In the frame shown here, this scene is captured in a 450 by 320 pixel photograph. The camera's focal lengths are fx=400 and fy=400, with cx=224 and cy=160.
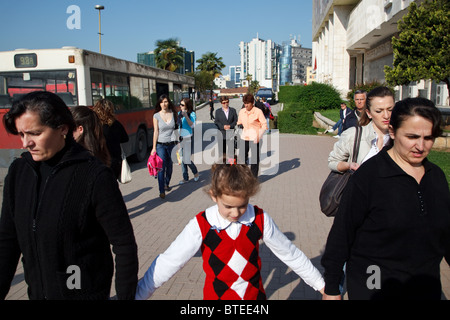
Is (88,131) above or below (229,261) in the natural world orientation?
above

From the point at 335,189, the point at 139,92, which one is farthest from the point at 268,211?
the point at 139,92

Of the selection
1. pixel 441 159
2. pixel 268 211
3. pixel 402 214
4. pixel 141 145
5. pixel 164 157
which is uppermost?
pixel 402 214

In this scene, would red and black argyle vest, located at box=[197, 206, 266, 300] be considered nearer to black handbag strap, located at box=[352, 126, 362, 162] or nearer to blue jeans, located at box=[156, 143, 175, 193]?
black handbag strap, located at box=[352, 126, 362, 162]

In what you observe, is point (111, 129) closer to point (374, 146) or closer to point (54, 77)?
point (374, 146)

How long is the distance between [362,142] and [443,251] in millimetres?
1400

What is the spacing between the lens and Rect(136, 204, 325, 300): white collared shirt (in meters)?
2.20

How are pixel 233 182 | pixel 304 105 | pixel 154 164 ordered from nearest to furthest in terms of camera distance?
pixel 233 182 < pixel 154 164 < pixel 304 105

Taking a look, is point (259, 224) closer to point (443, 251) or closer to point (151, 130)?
point (443, 251)

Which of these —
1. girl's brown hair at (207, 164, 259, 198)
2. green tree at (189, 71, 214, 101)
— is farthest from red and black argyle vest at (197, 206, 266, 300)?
green tree at (189, 71, 214, 101)

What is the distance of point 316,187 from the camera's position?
8.62m

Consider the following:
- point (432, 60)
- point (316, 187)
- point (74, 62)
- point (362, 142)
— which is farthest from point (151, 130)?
point (362, 142)

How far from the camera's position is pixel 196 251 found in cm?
228

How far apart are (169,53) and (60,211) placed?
62243mm
